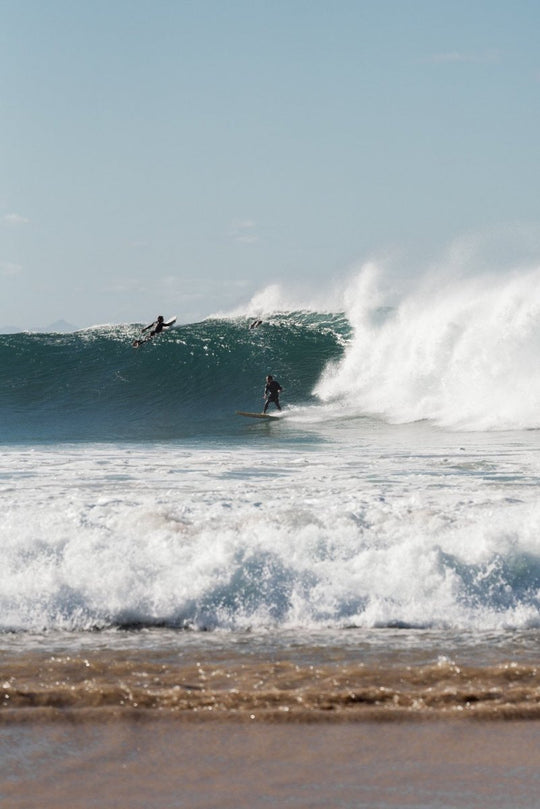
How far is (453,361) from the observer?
20719 mm

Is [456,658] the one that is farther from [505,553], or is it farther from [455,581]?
[505,553]

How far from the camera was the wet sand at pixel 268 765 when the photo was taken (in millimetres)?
2807

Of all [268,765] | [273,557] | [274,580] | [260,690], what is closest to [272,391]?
[273,557]

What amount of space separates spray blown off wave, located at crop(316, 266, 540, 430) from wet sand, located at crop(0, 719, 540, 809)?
12.9m

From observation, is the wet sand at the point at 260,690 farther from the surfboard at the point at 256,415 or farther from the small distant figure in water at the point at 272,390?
the small distant figure in water at the point at 272,390

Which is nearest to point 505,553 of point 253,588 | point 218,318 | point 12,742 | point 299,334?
point 253,588

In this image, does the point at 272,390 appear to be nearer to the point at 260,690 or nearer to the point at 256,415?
the point at 256,415

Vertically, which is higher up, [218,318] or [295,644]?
[218,318]

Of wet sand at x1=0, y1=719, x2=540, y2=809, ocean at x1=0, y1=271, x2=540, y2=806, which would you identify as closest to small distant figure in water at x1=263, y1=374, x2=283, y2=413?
ocean at x1=0, y1=271, x2=540, y2=806

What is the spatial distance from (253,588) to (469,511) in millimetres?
2289

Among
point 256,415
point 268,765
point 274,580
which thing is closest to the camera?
point 268,765

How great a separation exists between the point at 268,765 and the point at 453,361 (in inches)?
723

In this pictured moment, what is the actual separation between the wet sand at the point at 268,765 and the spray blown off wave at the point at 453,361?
12914mm

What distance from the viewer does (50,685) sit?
3887 millimetres
